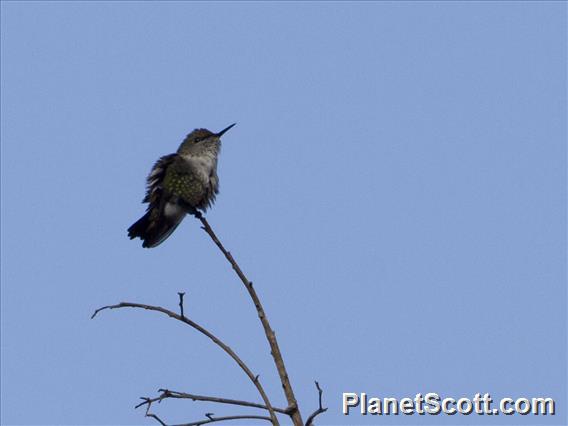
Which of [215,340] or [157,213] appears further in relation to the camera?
[157,213]

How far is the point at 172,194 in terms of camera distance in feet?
23.4

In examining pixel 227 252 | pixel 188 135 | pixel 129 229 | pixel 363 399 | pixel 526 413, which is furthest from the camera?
pixel 188 135

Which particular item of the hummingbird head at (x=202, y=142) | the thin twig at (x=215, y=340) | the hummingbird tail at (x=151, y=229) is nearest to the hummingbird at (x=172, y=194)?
the hummingbird tail at (x=151, y=229)

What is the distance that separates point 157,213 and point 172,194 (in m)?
0.24

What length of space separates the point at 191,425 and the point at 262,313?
0.47 metres

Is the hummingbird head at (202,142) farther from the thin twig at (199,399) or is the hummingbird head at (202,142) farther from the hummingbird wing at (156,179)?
the thin twig at (199,399)

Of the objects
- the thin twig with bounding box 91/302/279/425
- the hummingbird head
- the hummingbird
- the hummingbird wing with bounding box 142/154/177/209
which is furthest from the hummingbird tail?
the thin twig with bounding box 91/302/279/425

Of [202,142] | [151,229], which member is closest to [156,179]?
[151,229]

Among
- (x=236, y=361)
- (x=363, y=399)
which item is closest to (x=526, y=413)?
(x=363, y=399)

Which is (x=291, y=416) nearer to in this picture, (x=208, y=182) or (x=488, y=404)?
(x=488, y=404)

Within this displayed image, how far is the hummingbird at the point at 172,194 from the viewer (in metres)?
6.93

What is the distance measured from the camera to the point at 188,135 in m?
8.54

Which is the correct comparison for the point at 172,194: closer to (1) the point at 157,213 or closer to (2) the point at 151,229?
(1) the point at 157,213

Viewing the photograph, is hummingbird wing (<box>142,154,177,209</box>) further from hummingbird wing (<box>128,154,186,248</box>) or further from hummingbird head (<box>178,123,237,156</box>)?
hummingbird head (<box>178,123,237,156</box>)
